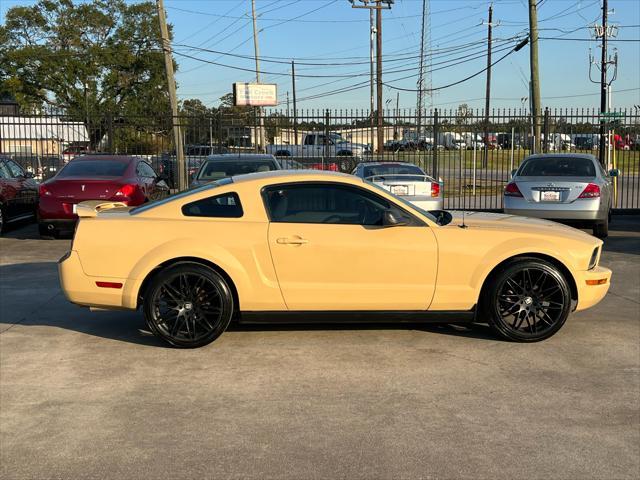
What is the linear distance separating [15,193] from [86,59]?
43066 mm

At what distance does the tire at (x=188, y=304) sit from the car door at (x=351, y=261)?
0.55 meters

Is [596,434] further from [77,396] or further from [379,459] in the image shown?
[77,396]

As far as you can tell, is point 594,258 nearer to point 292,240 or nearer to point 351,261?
point 351,261

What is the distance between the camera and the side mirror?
5840 millimetres

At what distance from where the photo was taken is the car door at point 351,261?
5.85 m

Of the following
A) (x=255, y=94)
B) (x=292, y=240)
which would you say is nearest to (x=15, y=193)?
(x=292, y=240)

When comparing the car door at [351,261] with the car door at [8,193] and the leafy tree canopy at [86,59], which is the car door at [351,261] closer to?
the car door at [8,193]

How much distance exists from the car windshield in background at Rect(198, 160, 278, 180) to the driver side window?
6.46 meters

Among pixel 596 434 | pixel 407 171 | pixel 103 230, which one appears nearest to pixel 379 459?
pixel 596 434

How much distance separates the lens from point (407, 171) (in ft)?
44.9

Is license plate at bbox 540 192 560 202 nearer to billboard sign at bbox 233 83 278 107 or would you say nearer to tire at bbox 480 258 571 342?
tire at bbox 480 258 571 342

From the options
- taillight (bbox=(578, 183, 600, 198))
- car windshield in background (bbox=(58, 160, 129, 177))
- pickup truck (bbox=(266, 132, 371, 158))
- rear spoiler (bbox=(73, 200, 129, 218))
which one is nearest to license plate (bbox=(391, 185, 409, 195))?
taillight (bbox=(578, 183, 600, 198))

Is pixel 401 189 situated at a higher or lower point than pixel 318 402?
higher

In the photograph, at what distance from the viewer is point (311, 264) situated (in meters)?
5.87
